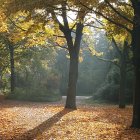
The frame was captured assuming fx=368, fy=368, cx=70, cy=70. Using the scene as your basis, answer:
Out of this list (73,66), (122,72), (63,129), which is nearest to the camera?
(63,129)

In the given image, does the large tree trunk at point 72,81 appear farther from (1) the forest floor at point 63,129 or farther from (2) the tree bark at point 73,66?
(1) the forest floor at point 63,129

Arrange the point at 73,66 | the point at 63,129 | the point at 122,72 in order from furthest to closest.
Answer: the point at 122,72 < the point at 73,66 < the point at 63,129

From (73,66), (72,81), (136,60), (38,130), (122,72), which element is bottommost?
(38,130)

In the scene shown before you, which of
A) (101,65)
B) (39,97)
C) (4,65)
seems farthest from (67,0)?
(101,65)

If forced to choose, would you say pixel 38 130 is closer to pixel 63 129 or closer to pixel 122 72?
pixel 63 129

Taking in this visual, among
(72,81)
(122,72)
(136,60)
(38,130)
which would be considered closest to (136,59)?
(136,60)

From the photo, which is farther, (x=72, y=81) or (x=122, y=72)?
(x=122, y=72)

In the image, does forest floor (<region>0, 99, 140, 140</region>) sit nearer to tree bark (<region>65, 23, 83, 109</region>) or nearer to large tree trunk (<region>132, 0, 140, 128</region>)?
large tree trunk (<region>132, 0, 140, 128</region>)

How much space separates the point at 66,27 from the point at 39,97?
1261 cm

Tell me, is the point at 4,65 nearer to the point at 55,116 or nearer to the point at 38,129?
the point at 55,116

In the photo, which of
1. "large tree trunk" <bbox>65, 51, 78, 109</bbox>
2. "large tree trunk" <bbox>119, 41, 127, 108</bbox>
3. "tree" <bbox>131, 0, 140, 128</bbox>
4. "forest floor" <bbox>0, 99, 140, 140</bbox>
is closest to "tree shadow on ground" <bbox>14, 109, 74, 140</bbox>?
"forest floor" <bbox>0, 99, 140, 140</bbox>

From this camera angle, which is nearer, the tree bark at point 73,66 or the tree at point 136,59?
the tree at point 136,59

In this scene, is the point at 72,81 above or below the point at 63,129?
above

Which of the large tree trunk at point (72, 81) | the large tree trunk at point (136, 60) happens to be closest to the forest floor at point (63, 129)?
the large tree trunk at point (136, 60)
